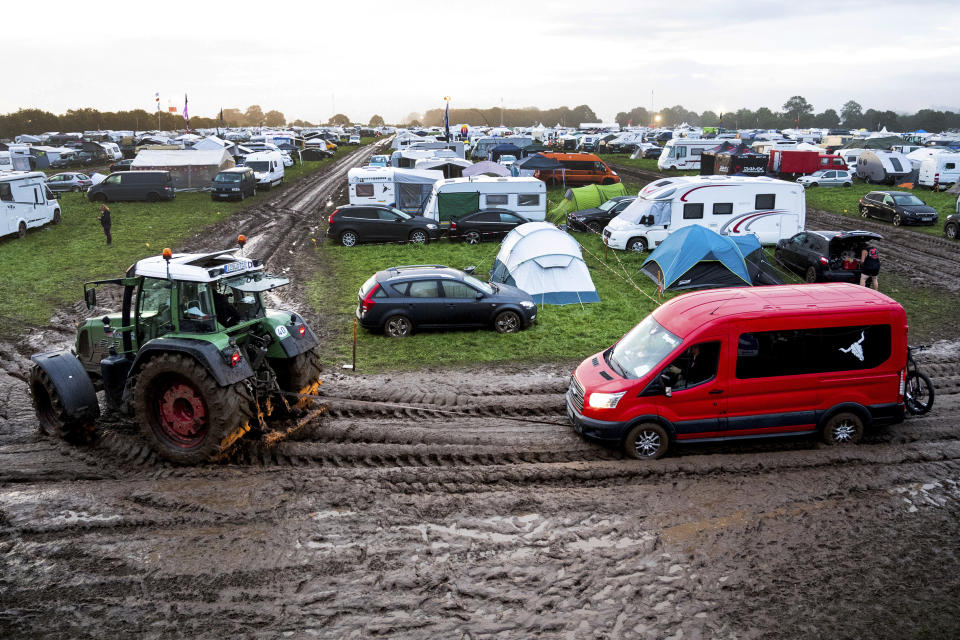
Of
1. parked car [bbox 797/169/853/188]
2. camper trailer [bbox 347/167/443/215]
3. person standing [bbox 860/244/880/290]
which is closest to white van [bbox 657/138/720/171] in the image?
parked car [bbox 797/169/853/188]

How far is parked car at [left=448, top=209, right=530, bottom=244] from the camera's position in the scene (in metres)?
24.4

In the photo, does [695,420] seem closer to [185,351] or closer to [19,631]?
[185,351]

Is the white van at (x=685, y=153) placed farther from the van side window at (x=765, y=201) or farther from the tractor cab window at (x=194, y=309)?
the tractor cab window at (x=194, y=309)

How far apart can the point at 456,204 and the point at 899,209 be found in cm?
1839

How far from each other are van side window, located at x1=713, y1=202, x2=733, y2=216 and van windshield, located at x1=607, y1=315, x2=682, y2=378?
45.2 feet

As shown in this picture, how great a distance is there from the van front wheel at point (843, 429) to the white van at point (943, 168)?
1380 inches

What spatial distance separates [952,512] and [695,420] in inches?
119

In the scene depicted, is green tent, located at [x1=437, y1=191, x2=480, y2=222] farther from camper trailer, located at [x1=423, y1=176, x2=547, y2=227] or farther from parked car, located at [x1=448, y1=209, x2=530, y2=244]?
parked car, located at [x1=448, y1=209, x2=530, y2=244]

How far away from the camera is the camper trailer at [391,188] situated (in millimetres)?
28422

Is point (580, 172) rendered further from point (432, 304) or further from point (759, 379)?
point (759, 379)

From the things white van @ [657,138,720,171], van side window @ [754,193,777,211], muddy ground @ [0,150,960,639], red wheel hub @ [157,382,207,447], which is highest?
white van @ [657,138,720,171]

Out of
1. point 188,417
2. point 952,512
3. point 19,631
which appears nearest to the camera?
point 19,631

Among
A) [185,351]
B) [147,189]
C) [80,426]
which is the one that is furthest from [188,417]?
[147,189]

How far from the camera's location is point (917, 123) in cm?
11062
